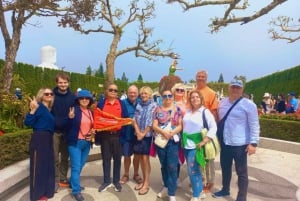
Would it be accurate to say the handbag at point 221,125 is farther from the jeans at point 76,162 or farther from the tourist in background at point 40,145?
the tourist in background at point 40,145

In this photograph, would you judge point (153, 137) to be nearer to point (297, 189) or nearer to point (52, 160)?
point (52, 160)

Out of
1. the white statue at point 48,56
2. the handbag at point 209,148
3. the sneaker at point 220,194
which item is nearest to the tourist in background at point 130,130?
the handbag at point 209,148

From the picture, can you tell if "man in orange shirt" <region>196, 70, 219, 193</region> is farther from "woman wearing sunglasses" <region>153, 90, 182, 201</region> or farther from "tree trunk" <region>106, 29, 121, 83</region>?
"tree trunk" <region>106, 29, 121, 83</region>

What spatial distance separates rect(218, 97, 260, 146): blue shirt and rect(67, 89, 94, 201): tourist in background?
77.0 inches

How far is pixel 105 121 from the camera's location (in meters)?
5.07

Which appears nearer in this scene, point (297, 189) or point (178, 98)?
point (178, 98)

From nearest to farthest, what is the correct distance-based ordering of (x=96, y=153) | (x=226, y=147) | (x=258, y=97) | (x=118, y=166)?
(x=226, y=147)
(x=118, y=166)
(x=96, y=153)
(x=258, y=97)

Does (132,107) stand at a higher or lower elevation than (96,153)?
higher

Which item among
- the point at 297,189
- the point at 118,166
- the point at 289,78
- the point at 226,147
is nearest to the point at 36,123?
the point at 118,166

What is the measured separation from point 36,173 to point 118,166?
1.26 metres

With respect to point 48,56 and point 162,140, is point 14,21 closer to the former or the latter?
point 162,140

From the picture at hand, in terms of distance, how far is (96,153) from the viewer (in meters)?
7.41

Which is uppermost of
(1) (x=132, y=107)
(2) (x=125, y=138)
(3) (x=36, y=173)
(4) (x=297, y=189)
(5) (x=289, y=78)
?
(5) (x=289, y=78)

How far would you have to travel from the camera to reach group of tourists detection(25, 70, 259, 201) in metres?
4.61
